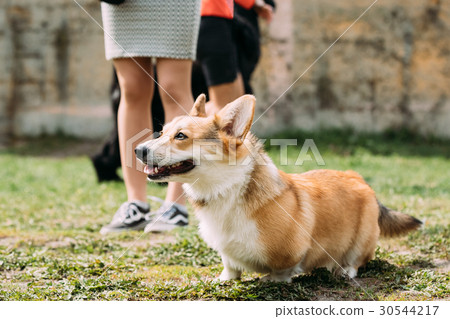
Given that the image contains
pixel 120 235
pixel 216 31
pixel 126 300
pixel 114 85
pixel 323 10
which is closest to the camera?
pixel 126 300

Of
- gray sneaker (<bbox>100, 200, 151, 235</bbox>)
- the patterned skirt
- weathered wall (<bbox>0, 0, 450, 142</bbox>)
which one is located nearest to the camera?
the patterned skirt

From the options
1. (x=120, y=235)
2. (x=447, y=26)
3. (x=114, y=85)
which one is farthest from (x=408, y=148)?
(x=120, y=235)

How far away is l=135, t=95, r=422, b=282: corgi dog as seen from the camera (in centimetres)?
253

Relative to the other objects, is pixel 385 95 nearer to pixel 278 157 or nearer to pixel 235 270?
pixel 278 157

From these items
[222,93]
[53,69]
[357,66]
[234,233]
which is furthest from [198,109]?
[53,69]

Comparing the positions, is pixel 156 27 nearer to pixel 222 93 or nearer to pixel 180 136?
pixel 222 93

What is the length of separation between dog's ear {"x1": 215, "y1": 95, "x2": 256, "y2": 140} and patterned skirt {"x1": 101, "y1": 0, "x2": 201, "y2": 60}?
1.02 m

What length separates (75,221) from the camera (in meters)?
4.17

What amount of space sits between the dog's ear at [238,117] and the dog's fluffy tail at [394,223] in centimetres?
103

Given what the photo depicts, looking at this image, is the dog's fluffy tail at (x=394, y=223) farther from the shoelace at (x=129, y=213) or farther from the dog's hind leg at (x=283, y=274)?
the shoelace at (x=129, y=213)

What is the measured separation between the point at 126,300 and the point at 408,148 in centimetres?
713

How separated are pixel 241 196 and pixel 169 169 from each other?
36cm

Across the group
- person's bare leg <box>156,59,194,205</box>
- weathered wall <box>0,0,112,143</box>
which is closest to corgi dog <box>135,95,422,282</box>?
person's bare leg <box>156,59,194,205</box>

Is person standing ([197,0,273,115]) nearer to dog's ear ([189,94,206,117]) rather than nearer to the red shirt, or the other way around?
the red shirt
